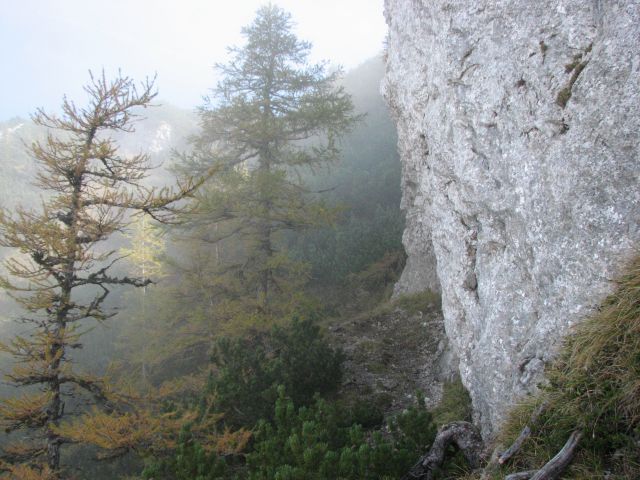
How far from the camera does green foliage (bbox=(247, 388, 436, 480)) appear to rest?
4234 millimetres

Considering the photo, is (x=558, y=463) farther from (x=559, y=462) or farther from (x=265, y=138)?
(x=265, y=138)

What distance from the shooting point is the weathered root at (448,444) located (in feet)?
14.8

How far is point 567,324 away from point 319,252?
12.6 meters

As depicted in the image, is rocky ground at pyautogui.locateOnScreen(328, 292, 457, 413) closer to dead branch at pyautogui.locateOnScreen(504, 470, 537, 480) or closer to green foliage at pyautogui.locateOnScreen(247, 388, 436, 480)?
green foliage at pyautogui.locateOnScreen(247, 388, 436, 480)

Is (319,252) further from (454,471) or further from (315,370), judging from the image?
(454,471)

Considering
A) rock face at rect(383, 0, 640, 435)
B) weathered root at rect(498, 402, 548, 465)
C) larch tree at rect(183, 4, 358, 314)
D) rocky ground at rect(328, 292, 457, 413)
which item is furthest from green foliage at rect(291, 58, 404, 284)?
weathered root at rect(498, 402, 548, 465)

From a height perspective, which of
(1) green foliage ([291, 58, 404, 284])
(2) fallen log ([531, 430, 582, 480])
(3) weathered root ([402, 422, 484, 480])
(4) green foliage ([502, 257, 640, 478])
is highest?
(1) green foliage ([291, 58, 404, 284])

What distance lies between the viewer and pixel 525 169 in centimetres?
448

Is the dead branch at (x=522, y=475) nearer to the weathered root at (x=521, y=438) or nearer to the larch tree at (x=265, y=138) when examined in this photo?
the weathered root at (x=521, y=438)

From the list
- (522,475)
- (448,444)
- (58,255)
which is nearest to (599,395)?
(522,475)

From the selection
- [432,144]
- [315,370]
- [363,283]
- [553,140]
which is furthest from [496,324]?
[363,283]

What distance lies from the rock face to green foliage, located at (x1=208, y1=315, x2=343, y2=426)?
2806mm

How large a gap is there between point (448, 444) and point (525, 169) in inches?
119

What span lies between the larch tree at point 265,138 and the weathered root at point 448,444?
269 inches
